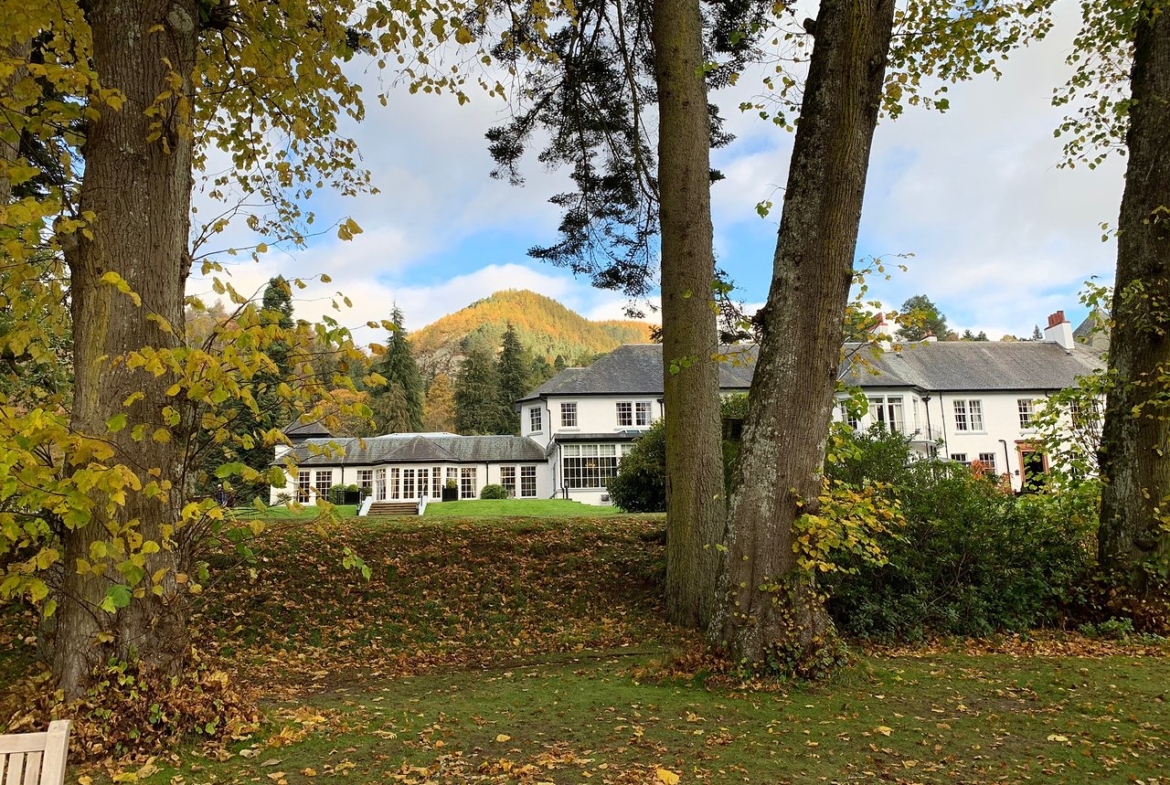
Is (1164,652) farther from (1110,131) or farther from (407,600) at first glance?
(407,600)

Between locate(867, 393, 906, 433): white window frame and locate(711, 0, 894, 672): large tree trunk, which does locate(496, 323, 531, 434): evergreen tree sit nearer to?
locate(867, 393, 906, 433): white window frame

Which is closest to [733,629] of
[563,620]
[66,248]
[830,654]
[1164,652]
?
[830,654]

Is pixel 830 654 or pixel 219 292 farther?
pixel 830 654

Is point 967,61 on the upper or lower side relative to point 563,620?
upper

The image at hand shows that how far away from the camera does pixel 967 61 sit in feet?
29.9

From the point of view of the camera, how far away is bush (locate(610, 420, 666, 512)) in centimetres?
→ 1733

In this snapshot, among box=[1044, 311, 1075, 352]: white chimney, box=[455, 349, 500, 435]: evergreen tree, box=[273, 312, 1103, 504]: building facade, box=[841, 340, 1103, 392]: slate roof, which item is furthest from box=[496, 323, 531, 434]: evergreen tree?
box=[1044, 311, 1075, 352]: white chimney

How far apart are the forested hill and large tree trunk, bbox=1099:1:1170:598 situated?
297 feet

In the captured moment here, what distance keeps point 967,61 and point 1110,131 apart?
2686mm

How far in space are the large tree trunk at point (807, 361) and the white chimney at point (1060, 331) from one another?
128ft

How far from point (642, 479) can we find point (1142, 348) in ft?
37.3

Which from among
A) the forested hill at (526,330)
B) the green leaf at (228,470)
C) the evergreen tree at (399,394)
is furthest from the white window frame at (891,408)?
the forested hill at (526,330)

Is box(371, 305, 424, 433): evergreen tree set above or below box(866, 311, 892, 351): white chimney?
above

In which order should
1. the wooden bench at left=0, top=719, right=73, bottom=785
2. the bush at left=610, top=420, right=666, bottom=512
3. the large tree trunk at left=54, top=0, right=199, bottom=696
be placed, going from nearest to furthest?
the wooden bench at left=0, top=719, right=73, bottom=785
the large tree trunk at left=54, top=0, right=199, bottom=696
the bush at left=610, top=420, right=666, bottom=512
